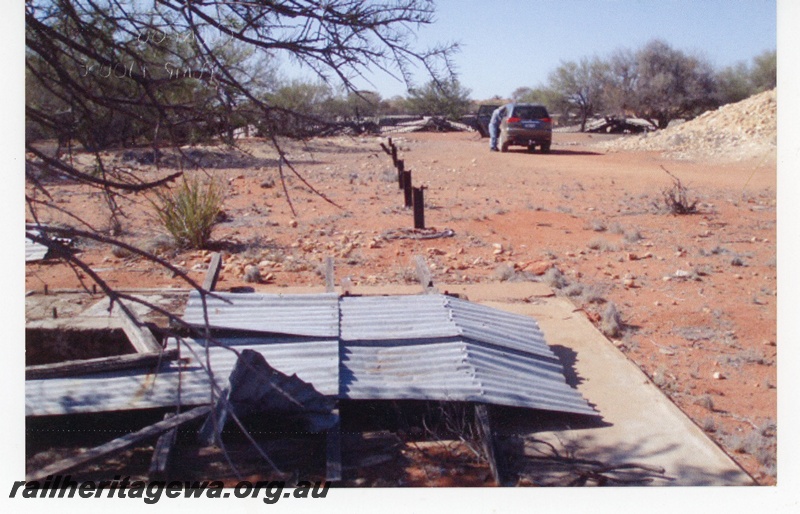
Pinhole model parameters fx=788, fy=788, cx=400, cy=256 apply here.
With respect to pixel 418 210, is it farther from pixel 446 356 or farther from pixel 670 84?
pixel 670 84

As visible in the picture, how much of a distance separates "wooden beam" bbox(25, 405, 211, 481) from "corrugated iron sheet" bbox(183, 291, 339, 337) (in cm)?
91

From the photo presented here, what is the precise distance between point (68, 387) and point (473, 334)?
97.1 inches

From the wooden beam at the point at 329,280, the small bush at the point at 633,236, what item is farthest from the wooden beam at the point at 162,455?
the small bush at the point at 633,236

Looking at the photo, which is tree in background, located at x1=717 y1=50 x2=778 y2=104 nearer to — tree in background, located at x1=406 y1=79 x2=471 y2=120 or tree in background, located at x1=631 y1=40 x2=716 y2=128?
tree in background, located at x1=631 y1=40 x2=716 y2=128

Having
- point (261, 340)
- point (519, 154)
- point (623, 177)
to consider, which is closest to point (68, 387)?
point (261, 340)

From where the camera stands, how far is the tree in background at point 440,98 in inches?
177

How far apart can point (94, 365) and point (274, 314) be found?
123 cm

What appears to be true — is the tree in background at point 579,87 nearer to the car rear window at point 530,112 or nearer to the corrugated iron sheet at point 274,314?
the car rear window at point 530,112

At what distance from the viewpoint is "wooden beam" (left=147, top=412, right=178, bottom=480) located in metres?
3.70

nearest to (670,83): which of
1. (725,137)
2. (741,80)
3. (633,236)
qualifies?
(741,80)

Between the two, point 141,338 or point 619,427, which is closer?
point 619,427

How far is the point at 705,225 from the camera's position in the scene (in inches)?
472

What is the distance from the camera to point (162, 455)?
380 centimetres

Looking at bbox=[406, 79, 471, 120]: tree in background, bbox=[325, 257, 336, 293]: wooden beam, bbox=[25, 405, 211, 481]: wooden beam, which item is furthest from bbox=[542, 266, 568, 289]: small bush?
bbox=[25, 405, 211, 481]: wooden beam
